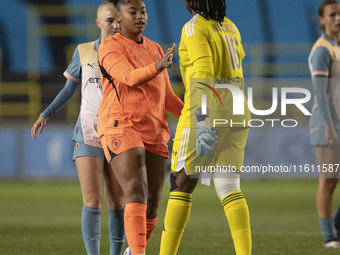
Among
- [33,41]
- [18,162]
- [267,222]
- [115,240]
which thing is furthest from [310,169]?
[115,240]

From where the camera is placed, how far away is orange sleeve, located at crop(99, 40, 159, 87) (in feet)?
13.1

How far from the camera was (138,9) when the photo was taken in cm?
428

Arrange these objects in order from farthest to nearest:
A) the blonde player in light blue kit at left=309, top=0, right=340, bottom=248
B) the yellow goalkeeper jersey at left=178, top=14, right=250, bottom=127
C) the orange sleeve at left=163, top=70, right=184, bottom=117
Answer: the blonde player in light blue kit at left=309, top=0, right=340, bottom=248 → the orange sleeve at left=163, top=70, right=184, bottom=117 → the yellow goalkeeper jersey at left=178, top=14, right=250, bottom=127

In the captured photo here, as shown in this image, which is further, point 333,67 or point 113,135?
point 333,67

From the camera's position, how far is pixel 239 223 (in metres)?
4.15

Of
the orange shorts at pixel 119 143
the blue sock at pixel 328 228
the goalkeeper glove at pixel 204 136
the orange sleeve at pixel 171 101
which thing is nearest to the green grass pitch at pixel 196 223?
the blue sock at pixel 328 228

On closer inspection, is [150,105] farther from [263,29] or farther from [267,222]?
[263,29]

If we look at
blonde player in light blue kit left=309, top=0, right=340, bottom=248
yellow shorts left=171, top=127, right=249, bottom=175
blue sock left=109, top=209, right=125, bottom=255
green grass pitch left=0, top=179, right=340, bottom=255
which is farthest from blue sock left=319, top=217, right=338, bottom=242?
yellow shorts left=171, top=127, right=249, bottom=175

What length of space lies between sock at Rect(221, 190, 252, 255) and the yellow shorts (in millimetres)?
191

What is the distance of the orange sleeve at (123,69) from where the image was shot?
4.00 metres

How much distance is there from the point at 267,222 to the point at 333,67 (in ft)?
9.38

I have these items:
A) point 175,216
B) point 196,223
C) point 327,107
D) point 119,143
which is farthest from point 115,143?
point 196,223

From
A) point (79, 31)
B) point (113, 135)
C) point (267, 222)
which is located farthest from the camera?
point (79, 31)

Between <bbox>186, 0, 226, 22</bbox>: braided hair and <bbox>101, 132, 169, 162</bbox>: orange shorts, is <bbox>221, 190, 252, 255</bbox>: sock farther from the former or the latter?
<bbox>186, 0, 226, 22</bbox>: braided hair
